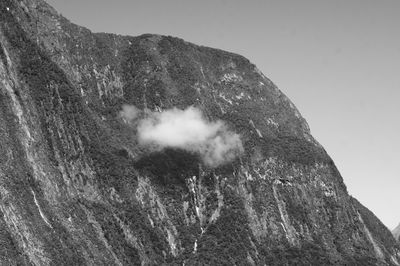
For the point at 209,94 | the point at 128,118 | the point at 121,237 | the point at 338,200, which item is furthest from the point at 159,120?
the point at 338,200

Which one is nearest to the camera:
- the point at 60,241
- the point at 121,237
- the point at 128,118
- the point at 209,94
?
the point at 60,241

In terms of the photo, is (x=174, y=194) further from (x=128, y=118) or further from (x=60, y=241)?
(x=60, y=241)

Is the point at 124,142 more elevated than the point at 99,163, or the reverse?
the point at 124,142

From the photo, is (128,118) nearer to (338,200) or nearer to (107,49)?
(107,49)

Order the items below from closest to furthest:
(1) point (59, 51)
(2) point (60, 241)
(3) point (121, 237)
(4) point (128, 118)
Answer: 1. (2) point (60, 241)
2. (3) point (121, 237)
3. (1) point (59, 51)
4. (4) point (128, 118)

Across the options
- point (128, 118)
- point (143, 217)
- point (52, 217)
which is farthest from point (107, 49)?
point (52, 217)

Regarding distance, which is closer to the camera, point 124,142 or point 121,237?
point 121,237

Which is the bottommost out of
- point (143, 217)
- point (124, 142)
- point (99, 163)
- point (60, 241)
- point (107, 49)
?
point (60, 241)
